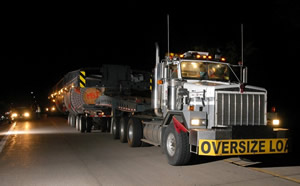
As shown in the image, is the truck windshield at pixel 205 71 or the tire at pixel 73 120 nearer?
the truck windshield at pixel 205 71

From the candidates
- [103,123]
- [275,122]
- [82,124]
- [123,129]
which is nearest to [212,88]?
[275,122]

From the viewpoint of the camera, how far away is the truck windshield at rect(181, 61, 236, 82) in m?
9.60

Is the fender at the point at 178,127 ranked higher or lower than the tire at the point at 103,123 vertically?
higher

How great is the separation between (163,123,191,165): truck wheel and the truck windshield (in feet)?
5.53

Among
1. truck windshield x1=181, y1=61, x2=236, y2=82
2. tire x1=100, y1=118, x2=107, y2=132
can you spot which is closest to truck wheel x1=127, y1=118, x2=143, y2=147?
truck windshield x1=181, y1=61, x2=236, y2=82

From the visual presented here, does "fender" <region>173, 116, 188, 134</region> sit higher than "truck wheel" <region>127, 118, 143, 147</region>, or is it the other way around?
"fender" <region>173, 116, 188, 134</region>

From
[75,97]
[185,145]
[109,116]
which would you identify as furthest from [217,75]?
[75,97]

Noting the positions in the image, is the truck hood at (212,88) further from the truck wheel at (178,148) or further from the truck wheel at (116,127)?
the truck wheel at (116,127)

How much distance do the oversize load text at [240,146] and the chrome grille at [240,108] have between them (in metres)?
0.78

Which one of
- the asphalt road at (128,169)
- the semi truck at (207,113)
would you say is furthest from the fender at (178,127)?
the asphalt road at (128,169)

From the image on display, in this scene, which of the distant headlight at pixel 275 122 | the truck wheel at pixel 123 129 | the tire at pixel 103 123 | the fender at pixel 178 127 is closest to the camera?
the fender at pixel 178 127

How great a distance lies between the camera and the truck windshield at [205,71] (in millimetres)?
9602

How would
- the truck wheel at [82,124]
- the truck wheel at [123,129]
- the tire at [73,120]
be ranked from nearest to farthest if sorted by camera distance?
1. the truck wheel at [123,129]
2. the truck wheel at [82,124]
3. the tire at [73,120]

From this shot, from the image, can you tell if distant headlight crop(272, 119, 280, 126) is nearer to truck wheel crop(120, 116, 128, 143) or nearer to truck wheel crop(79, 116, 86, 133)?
truck wheel crop(120, 116, 128, 143)
